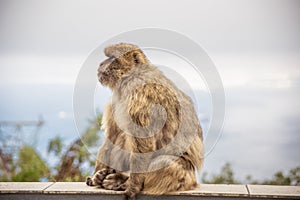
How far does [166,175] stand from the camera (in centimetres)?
339

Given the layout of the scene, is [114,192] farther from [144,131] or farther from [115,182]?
[144,131]

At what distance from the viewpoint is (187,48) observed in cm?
336

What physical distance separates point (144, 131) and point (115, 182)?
1.69 ft

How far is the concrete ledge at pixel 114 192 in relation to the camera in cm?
348

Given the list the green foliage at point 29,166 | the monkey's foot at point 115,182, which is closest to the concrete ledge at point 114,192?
the monkey's foot at point 115,182

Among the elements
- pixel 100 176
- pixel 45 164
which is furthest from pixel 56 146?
pixel 100 176

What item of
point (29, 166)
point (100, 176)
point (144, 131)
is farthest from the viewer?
point (29, 166)

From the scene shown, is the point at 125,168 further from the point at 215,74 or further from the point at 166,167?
the point at 215,74

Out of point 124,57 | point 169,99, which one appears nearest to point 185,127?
point 169,99

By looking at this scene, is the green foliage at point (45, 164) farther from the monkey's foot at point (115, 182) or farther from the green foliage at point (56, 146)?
the monkey's foot at point (115, 182)

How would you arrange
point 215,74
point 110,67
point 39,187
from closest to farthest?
point 215,74
point 110,67
point 39,187

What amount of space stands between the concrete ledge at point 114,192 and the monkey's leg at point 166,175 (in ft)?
0.24

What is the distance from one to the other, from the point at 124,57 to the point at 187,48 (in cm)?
50

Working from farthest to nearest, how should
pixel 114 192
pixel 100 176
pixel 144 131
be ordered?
pixel 100 176
pixel 114 192
pixel 144 131
